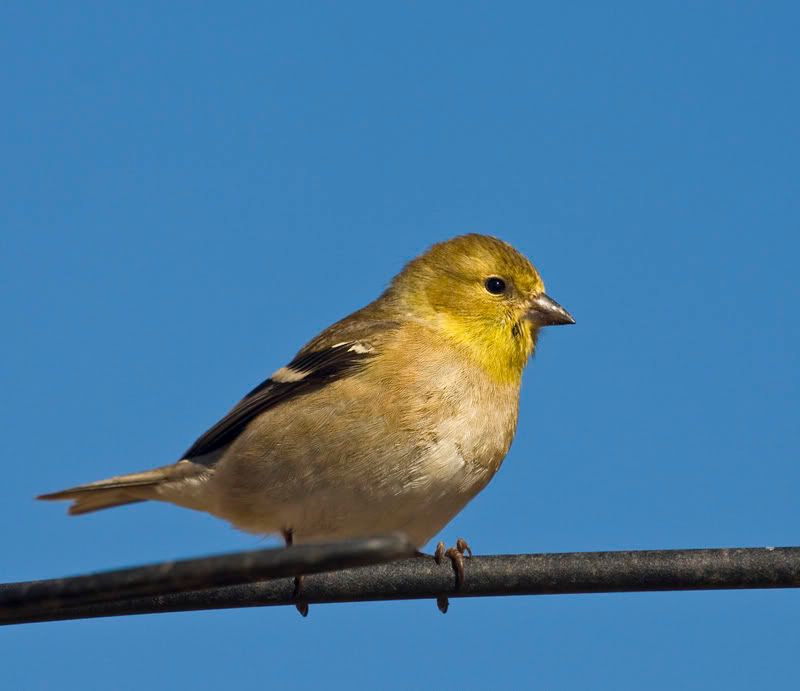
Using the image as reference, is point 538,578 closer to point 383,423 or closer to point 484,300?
point 383,423

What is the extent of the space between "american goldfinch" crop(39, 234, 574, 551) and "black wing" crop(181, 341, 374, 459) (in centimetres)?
1

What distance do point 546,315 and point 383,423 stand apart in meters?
1.82

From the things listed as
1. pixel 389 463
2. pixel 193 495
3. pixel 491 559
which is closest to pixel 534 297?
pixel 389 463

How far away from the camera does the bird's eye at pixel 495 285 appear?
7.46 meters

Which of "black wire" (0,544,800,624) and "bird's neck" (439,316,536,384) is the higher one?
"bird's neck" (439,316,536,384)

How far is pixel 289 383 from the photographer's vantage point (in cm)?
703

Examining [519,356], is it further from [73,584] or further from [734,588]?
[73,584]

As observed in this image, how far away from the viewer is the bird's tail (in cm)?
709

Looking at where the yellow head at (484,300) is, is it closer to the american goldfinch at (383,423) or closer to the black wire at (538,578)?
the american goldfinch at (383,423)

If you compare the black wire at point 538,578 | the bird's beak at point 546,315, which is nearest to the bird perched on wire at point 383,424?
the bird's beak at point 546,315

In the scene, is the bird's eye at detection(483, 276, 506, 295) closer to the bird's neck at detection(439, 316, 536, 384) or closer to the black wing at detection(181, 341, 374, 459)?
the bird's neck at detection(439, 316, 536, 384)

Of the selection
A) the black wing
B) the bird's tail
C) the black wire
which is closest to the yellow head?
the black wing

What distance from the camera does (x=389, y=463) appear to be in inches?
238

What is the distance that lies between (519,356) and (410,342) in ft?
2.71
